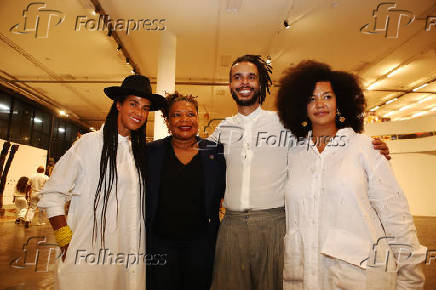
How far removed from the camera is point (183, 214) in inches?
81.6

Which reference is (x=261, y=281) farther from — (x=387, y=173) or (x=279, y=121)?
(x=279, y=121)

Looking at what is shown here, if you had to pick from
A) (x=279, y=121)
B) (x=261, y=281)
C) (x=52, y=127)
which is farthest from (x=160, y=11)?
(x=52, y=127)

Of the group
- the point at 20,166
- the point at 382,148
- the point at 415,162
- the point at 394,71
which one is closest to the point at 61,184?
the point at 382,148

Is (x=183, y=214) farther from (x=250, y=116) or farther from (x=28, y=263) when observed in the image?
(x=28, y=263)

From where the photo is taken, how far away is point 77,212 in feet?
5.92

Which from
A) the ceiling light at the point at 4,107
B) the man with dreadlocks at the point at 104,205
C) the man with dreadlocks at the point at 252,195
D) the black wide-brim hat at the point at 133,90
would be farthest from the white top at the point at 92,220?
the ceiling light at the point at 4,107

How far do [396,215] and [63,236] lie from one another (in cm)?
184

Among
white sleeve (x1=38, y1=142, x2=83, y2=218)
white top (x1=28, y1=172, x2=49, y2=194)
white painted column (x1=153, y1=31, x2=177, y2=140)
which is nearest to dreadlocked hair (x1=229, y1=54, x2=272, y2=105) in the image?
white sleeve (x1=38, y1=142, x2=83, y2=218)

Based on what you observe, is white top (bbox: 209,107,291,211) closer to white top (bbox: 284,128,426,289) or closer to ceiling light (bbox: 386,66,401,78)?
white top (bbox: 284,128,426,289)

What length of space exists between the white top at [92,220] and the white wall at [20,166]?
38.1ft

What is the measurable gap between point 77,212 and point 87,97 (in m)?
12.2

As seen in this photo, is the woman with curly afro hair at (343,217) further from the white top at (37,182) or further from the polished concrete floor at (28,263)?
the white top at (37,182)

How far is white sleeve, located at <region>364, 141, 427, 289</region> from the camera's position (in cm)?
136

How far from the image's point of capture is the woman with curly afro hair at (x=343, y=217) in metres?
1.40
